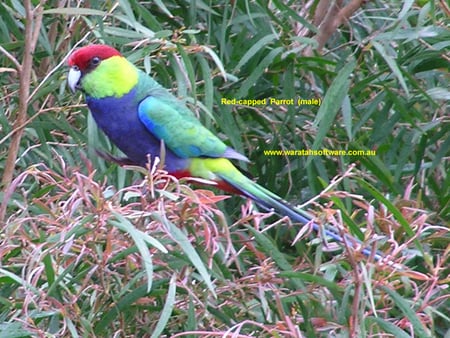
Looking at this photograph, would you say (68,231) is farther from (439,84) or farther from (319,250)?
(439,84)

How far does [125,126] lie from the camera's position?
208 centimetres

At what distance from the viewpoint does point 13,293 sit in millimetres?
1466

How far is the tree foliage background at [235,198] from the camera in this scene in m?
1.34

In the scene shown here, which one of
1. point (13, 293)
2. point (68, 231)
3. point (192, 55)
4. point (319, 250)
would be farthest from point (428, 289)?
point (192, 55)

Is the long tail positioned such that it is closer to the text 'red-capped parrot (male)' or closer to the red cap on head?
the text 'red-capped parrot (male)'

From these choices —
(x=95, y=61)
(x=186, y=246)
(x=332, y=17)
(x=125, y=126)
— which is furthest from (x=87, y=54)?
(x=186, y=246)

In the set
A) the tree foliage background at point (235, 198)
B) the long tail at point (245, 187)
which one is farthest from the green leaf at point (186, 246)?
the long tail at point (245, 187)

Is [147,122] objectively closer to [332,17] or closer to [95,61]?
[95,61]

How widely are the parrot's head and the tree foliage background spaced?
0.11ft

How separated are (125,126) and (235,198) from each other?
0.30m

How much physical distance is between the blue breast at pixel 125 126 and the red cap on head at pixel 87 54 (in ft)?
0.32

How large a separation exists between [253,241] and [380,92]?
82 centimetres

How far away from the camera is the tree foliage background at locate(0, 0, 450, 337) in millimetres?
1338

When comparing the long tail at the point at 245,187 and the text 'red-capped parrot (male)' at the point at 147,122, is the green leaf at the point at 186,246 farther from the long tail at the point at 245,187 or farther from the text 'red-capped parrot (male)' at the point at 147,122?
the text 'red-capped parrot (male)' at the point at 147,122
